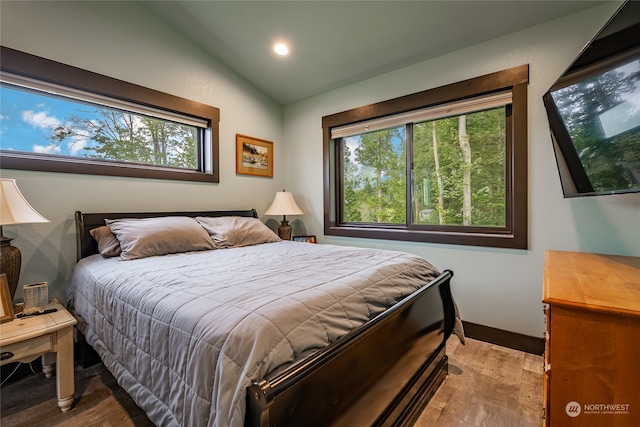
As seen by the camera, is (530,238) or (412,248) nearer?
(530,238)

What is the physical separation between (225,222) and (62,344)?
1.45 meters

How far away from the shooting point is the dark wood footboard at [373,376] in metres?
0.76

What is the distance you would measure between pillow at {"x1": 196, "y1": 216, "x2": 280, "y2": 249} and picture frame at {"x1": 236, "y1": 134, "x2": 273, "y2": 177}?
806 millimetres

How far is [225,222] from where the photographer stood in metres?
2.74

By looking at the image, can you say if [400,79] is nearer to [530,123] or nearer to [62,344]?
[530,123]

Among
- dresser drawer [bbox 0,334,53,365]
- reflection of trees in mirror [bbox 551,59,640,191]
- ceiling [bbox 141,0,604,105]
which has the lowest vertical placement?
dresser drawer [bbox 0,334,53,365]

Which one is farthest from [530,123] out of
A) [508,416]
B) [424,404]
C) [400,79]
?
[424,404]

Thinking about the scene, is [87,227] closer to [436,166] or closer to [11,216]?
[11,216]

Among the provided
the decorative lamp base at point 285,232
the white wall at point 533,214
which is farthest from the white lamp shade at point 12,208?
the white wall at point 533,214

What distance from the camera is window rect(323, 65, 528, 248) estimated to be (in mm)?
2252

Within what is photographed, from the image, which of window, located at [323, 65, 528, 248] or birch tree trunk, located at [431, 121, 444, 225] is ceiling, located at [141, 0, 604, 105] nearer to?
window, located at [323, 65, 528, 248]

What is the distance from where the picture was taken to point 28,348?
1.41 metres

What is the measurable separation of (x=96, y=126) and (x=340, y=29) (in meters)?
2.27

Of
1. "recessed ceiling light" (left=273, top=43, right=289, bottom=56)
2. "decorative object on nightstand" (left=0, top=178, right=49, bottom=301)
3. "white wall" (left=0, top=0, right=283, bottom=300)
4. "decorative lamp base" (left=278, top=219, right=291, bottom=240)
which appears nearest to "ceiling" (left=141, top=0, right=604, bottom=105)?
"recessed ceiling light" (left=273, top=43, right=289, bottom=56)
